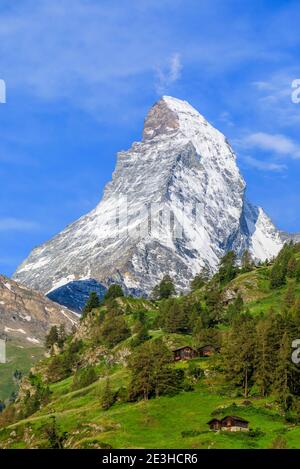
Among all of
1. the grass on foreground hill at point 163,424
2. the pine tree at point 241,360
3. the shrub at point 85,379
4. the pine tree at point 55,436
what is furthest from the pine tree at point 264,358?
the shrub at point 85,379

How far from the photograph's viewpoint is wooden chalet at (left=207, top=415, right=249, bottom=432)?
12562 centimetres

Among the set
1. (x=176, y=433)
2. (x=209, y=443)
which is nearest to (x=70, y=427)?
(x=176, y=433)

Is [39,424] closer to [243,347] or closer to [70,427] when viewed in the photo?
[70,427]

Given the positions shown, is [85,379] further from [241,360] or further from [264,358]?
[264,358]

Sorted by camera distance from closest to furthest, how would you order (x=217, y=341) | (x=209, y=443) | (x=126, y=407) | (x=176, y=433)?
1. (x=209, y=443)
2. (x=176, y=433)
3. (x=126, y=407)
4. (x=217, y=341)

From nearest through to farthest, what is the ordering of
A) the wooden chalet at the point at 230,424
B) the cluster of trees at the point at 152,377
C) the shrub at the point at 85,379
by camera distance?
the wooden chalet at the point at 230,424, the cluster of trees at the point at 152,377, the shrub at the point at 85,379

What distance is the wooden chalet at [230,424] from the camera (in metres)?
126

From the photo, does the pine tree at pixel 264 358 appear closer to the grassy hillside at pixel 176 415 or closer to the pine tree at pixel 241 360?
the grassy hillside at pixel 176 415

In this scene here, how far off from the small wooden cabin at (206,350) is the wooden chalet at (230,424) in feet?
164

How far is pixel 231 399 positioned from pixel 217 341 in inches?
1442

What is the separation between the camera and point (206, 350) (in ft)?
590

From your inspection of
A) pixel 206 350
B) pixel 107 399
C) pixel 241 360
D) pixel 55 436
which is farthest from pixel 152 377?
pixel 206 350
